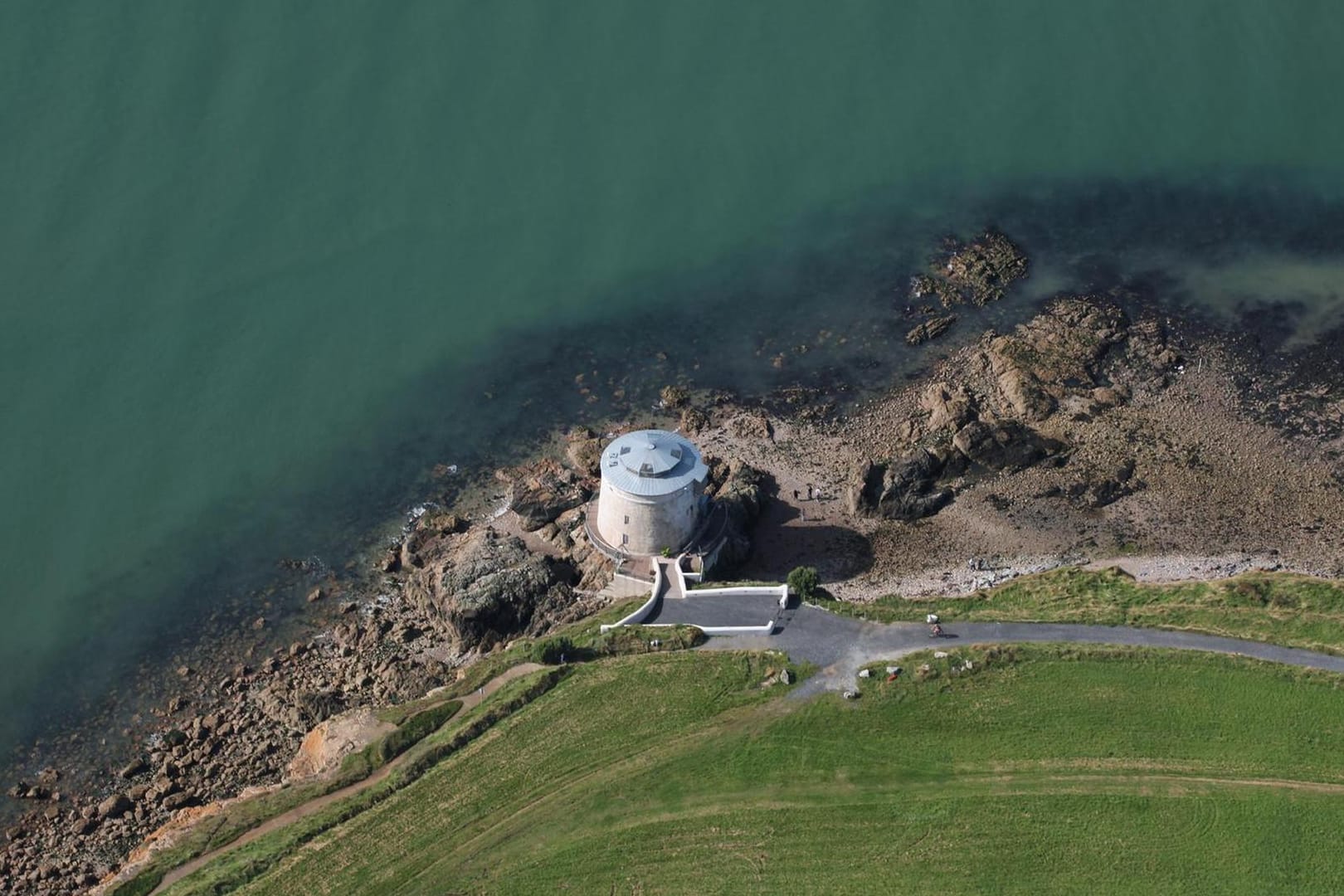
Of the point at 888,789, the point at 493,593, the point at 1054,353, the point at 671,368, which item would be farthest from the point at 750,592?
the point at 1054,353

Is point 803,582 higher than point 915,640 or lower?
higher

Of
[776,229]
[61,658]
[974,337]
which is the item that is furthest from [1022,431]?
[61,658]

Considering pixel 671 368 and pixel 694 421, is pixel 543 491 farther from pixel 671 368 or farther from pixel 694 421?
pixel 671 368

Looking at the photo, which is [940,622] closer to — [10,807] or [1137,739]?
[1137,739]

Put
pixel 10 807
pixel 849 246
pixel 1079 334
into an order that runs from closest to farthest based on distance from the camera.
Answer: pixel 10 807 → pixel 1079 334 → pixel 849 246

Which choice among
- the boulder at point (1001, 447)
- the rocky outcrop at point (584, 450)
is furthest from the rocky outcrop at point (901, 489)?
the rocky outcrop at point (584, 450)
